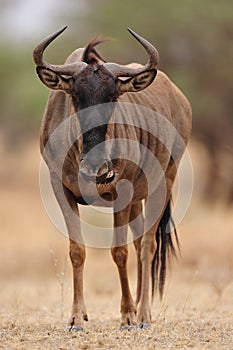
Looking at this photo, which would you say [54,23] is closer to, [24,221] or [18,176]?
[24,221]

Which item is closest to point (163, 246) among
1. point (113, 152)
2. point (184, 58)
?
point (113, 152)

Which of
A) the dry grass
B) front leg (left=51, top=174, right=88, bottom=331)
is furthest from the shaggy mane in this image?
the dry grass

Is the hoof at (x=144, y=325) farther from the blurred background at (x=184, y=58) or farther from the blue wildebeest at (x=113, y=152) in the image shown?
the blurred background at (x=184, y=58)

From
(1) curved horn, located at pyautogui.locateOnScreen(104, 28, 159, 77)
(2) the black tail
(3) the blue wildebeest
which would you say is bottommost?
(2) the black tail

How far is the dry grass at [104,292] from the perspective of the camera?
590 centimetres

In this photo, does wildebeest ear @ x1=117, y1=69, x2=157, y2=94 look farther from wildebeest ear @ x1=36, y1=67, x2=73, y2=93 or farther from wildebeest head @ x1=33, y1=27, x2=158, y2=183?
wildebeest ear @ x1=36, y1=67, x2=73, y2=93

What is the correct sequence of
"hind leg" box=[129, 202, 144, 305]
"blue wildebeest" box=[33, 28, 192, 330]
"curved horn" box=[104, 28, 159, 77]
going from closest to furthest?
1. "blue wildebeest" box=[33, 28, 192, 330]
2. "curved horn" box=[104, 28, 159, 77]
3. "hind leg" box=[129, 202, 144, 305]

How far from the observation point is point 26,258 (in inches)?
516

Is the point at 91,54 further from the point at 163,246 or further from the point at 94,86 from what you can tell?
the point at 163,246

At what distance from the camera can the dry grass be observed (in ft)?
19.4

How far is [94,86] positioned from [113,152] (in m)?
0.57

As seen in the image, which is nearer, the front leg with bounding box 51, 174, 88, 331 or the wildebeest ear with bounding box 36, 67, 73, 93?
the wildebeest ear with bounding box 36, 67, 73, 93

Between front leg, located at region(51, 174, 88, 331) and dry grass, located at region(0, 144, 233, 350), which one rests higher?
front leg, located at region(51, 174, 88, 331)

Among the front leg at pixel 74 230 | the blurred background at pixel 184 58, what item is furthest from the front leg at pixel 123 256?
the blurred background at pixel 184 58
